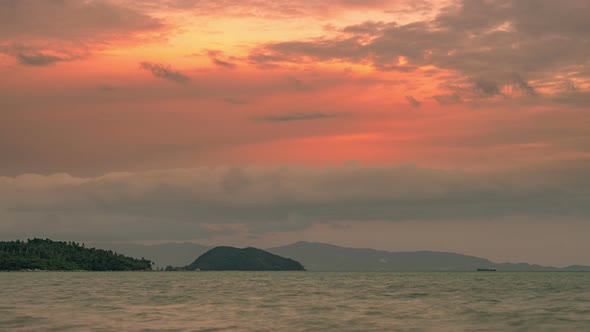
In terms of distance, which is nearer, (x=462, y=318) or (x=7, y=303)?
(x=462, y=318)

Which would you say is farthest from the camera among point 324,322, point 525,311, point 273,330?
point 525,311

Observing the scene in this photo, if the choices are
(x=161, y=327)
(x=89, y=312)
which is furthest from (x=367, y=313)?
(x=89, y=312)

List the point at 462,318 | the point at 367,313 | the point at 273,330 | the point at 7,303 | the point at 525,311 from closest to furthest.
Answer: the point at 273,330 < the point at 462,318 < the point at 367,313 < the point at 525,311 < the point at 7,303

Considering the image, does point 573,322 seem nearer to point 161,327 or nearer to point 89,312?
point 161,327

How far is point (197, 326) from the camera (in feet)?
235

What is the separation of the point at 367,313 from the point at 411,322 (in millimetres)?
11776

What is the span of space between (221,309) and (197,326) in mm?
23883

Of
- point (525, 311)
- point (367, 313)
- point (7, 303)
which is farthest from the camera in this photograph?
point (7, 303)

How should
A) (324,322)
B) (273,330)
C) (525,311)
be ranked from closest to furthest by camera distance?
1. (273,330)
2. (324,322)
3. (525,311)

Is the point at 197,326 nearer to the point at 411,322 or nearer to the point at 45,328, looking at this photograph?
the point at 45,328

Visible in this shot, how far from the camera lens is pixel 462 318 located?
81.8 m

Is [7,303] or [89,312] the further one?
[7,303]

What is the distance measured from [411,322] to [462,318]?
803cm

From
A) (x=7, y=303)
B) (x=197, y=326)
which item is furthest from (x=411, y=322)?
(x=7, y=303)
